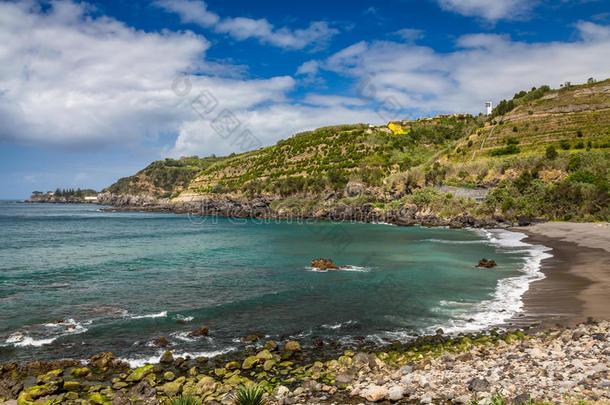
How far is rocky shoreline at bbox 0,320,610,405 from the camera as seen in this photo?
25.9 ft

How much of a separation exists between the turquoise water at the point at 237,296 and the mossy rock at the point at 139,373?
115 centimetres

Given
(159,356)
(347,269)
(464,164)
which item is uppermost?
(464,164)

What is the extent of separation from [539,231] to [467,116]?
137 metres

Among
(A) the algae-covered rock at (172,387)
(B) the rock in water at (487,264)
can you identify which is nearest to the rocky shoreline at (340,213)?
(B) the rock in water at (487,264)

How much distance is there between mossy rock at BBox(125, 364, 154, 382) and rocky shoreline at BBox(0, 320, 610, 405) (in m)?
0.03

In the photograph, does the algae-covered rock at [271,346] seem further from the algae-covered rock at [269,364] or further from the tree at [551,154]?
the tree at [551,154]

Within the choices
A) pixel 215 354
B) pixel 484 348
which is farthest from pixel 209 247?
pixel 484 348

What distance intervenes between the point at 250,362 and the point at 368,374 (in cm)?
376

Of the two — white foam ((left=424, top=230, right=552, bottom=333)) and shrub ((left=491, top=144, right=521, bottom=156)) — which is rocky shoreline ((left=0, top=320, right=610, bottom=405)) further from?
shrub ((left=491, top=144, right=521, bottom=156))

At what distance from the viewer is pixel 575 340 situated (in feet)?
35.0

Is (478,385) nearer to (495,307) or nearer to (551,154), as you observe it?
(495,307)

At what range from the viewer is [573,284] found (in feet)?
62.0

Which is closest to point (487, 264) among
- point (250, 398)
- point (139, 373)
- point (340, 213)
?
point (250, 398)

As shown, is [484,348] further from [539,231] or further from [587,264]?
[539,231]
